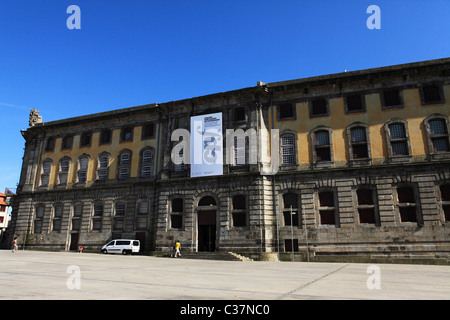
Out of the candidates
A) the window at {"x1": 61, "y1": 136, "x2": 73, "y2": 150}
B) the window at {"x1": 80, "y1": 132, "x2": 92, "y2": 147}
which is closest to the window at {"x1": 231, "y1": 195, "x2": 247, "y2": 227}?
the window at {"x1": 80, "y1": 132, "x2": 92, "y2": 147}

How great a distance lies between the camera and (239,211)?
1149 inches

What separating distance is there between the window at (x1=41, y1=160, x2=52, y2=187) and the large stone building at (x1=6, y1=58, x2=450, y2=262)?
217 inches

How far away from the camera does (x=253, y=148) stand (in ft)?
98.0

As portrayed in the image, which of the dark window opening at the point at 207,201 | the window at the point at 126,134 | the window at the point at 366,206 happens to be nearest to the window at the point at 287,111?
the window at the point at 366,206

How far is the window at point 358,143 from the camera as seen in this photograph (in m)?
27.7

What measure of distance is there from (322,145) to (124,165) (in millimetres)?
21088

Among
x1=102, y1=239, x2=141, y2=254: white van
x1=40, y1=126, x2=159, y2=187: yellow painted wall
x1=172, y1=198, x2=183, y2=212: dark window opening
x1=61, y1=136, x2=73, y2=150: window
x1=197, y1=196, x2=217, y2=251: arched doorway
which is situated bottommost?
x1=102, y1=239, x2=141, y2=254: white van

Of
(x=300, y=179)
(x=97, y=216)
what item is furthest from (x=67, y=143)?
(x=300, y=179)

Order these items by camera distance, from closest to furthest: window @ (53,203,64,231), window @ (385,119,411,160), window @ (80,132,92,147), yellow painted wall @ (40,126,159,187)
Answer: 1. window @ (385,119,411,160)
2. yellow painted wall @ (40,126,159,187)
3. window @ (53,203,64,231)
4. window @ (80,132,92,147)

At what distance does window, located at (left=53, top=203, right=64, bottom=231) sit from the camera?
1474 inches

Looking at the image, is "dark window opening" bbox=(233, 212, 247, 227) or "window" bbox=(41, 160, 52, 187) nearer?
"dark window opening" bbox=(233, 212, 247, 227)

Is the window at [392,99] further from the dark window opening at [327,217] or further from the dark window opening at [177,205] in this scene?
the dark window opening at [177,205]

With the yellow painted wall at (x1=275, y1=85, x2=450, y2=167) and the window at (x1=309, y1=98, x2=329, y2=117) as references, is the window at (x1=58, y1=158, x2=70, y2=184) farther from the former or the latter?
the window at (x1=309, y1=98, x2=329, y2=117)

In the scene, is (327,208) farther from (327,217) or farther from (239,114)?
(239,114)
